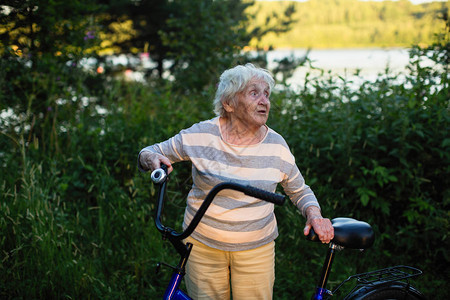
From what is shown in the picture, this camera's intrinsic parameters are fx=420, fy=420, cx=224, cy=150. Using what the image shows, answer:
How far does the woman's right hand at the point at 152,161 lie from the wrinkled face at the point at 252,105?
0.47 metres

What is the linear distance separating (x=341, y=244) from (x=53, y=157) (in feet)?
10.7

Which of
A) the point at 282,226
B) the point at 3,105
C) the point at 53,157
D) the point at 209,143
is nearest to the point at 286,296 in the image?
the point at 282,226

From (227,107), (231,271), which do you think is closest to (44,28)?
(227,107)

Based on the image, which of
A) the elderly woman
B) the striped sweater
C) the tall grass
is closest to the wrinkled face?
the elderly woman

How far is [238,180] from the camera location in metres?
2.08

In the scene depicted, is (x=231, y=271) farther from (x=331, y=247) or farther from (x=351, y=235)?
(x=351, y=235)

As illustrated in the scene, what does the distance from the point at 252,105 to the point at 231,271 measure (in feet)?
2.89

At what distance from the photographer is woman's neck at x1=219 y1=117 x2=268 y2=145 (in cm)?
215

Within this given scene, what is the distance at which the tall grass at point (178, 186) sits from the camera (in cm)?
326

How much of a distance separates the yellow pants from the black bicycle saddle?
350 millimetres

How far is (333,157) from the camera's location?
13.5 feet

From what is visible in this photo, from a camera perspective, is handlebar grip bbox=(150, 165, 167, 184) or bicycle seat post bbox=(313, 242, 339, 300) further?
bicycle seat post bbox=(313, 242, 339, 300)

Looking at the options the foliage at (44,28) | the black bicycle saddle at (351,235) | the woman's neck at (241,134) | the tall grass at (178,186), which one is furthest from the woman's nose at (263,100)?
the foliage at (44,28)

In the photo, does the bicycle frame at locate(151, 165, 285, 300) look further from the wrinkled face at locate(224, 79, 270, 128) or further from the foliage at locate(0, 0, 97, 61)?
the foliage at locate(0, 0, 97, 61)
